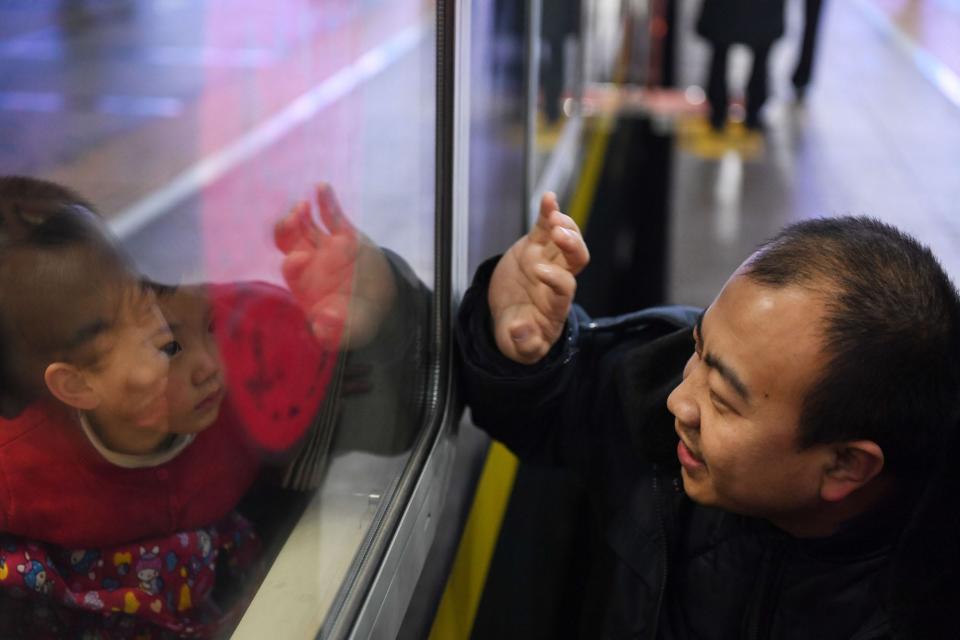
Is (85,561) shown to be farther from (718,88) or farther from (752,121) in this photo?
(752,121)

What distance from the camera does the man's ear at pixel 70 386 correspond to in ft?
2.65

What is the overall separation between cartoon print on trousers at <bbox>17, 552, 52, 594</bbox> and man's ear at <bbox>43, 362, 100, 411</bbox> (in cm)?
14

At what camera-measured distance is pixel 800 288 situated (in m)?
0.99

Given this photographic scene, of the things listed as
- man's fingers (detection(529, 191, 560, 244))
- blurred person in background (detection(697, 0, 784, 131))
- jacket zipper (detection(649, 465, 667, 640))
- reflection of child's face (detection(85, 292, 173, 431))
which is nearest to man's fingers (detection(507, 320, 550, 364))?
man's fingers (detection(529, 191, 560, 244))

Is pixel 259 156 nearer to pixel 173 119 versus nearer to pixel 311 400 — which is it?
pixel 173 119

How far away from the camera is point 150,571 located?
988mm

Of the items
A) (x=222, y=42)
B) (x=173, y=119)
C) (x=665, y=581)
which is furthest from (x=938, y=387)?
(x=222, y=42)

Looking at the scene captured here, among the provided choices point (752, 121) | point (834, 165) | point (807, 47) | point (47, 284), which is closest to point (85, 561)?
point (47, 284)

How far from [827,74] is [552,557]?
4280 millimetres

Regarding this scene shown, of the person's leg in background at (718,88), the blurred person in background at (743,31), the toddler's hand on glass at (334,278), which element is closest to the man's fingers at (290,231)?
the toddler's hand on glass at (334,278)

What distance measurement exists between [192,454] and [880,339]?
0.66 metres

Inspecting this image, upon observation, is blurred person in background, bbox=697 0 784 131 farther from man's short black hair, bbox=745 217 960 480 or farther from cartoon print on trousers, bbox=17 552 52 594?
cartoon print on trousers, bbox=17 552 52 594

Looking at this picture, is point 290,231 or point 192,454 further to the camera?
point 290,231

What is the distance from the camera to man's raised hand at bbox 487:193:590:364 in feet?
4.02
